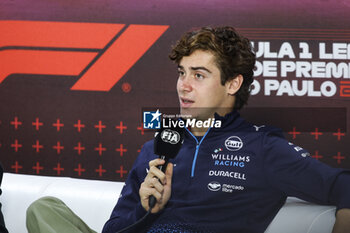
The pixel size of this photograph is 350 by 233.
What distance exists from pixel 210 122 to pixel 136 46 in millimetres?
728

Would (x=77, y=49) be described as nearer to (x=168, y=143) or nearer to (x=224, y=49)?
(x=224, y=49)

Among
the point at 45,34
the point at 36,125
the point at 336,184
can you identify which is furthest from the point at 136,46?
the point at 336,184

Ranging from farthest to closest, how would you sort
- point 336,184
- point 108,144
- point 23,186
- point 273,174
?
1. point 108,144
2. point 23,186
3. point 273,174
4. point 336,184

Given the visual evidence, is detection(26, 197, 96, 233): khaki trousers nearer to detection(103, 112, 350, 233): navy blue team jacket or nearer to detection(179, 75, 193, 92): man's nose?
detection(103, 112, 350, 233): navy blue team jacket

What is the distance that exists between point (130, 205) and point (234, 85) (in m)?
0.60

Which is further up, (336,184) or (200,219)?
(336,184)

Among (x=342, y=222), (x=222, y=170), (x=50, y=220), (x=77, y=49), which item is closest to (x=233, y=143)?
(x=222, y=170)

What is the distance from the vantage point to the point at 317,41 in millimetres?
2127

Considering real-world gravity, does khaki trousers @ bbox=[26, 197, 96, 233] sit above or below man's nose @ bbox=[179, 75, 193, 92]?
below

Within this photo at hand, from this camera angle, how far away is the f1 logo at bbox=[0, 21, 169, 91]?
2344 millimetres

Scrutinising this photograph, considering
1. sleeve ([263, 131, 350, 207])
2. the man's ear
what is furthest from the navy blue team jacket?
the man's ear

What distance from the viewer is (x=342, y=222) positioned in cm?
141

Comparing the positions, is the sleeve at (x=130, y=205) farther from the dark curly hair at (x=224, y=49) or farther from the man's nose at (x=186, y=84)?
the dark curly hair at (x=224, y=49)

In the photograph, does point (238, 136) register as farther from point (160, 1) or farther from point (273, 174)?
point (160, 1)
